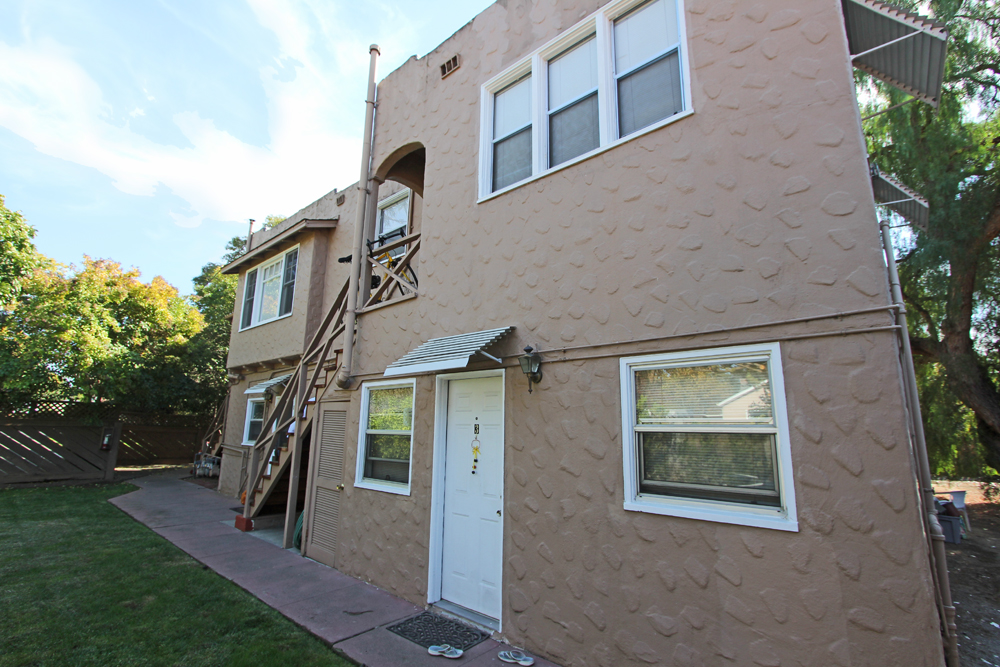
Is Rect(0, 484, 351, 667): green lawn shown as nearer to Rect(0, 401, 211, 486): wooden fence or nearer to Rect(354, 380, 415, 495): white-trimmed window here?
Rect(354, 380, 415, 495): white-trimmed window

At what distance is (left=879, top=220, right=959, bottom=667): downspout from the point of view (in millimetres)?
2732

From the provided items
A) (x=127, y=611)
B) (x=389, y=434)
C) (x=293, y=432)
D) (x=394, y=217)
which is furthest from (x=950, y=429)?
(x=127, y=611)

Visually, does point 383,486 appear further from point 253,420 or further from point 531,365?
point 253,420

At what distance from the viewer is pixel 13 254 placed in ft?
43.4

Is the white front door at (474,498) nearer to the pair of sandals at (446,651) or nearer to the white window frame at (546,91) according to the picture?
the pair of sandals at (446,651)

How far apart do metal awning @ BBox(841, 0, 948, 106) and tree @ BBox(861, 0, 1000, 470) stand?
4934mm

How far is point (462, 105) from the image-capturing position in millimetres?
6414

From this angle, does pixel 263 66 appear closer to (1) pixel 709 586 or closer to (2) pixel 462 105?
(2) pixel 462 105

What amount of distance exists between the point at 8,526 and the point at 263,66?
9454mm

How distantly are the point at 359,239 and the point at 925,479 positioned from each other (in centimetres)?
723

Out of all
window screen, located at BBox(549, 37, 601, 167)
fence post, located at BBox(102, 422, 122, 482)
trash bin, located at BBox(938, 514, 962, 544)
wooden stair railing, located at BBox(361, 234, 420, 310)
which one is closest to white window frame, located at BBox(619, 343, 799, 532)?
window screen, located at BBox(549, 37, 601, 167)

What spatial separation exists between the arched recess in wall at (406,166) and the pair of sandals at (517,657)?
21.4 ft

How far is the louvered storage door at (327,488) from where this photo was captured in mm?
7008

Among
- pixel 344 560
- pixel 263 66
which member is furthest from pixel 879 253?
pixel 263 66
